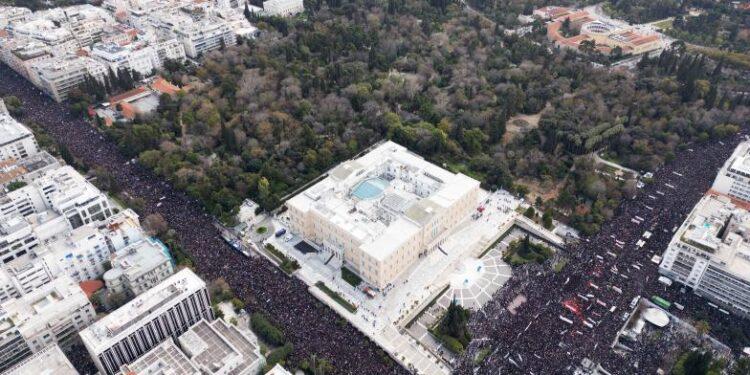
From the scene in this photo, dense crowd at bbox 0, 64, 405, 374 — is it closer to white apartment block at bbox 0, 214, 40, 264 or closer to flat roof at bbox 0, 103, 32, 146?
flat roof at bbox 0, 103, 32, 146

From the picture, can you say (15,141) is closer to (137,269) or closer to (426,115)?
(137,269)

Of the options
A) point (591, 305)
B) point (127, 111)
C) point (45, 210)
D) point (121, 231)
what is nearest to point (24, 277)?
point (121, 231)

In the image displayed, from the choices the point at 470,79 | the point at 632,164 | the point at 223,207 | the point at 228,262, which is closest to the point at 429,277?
the point at 228,262

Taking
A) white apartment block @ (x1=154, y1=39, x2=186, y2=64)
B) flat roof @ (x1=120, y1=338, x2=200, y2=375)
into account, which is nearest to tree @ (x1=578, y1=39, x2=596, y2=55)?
white apartment block @ (x1=154, y1=39, x2=186, y2=64)

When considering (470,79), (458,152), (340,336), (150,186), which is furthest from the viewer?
(470,79)

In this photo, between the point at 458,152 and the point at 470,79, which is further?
the point at 470,79

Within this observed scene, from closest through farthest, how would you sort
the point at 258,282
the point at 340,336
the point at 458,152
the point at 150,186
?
the point at 340,336
the point at 258,282
the point at 150,186
the point at 458,152

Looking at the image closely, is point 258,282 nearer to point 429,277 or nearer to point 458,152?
point 429,277
